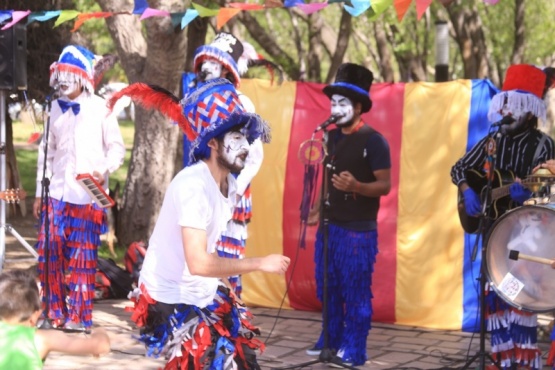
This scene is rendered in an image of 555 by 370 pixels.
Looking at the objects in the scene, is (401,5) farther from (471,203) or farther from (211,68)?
(211,68)

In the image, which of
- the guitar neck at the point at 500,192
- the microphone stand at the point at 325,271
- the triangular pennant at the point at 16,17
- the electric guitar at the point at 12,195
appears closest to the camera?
the guitar neck at the point at 500,192

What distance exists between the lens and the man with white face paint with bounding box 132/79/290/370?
4.48 metres

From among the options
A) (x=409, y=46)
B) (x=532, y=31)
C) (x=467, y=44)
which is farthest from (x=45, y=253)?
(x=532, y=31)

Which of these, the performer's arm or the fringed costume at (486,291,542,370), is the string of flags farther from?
the fringed costume at (486,291,542,370)

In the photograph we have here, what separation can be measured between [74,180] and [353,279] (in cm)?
214

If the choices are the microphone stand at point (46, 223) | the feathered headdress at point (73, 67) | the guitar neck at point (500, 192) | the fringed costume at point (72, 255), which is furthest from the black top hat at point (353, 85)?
Result: the microphone stand at point (46, 223)

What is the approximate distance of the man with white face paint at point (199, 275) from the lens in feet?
14.7

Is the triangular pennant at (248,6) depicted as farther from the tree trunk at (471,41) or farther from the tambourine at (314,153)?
the tree trunk at (471,41)

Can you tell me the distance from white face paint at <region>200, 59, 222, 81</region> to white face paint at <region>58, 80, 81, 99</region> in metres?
0.97

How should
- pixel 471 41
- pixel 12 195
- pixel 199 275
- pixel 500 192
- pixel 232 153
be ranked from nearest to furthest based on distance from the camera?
pixel 199 275 → pixel 232 153 → pixel 500 192 → pixel 12 195 → pixel 471 41

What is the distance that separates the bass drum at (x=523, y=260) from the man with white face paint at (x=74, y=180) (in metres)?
2.92

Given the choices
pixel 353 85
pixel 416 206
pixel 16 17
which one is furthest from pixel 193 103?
pixel 16 17

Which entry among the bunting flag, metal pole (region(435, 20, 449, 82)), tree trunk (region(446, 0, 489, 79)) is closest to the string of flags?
the bunting flag

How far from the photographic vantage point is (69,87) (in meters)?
7.56
